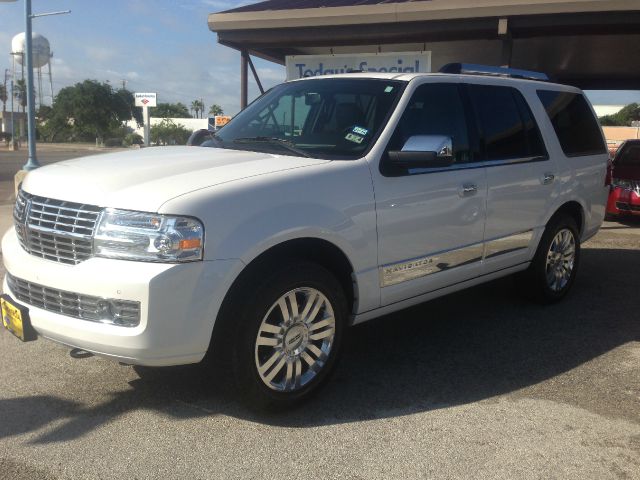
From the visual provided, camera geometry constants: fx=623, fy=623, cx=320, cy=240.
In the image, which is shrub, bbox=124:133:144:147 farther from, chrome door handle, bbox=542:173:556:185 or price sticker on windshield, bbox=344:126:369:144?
Answer: price sticker on windshield, bbox=344:126:369:144

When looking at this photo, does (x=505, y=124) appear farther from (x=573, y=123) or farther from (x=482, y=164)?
(x=573, y=123)

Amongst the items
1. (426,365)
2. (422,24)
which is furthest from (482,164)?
(422,24)

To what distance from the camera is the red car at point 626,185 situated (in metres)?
10.8

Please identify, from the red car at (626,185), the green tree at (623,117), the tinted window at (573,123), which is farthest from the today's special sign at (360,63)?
the green tree at (623,117)

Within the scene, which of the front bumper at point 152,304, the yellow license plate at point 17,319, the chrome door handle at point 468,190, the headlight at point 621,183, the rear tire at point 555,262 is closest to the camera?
the front bumper at point 152,304

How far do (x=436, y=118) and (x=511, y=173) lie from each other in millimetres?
892

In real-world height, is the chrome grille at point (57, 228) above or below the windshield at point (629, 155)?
below

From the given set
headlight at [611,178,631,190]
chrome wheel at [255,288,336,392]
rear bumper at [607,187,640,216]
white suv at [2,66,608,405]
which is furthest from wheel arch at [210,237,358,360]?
headlight at [611,178,631,190]

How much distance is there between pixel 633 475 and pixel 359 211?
1.95 metres

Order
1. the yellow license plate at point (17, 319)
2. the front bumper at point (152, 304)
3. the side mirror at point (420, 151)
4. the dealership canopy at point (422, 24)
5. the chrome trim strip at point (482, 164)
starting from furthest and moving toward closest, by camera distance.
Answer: the dealership canopy at point (422, 24) < the chrome trim strip at point (482, 164) < the side mirror at point (420, 151) < the yellow license plate at point (17, 319) < the front bumper at point (152, 304)

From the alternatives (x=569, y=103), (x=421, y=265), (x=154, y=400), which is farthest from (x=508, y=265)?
(x=154, y=400)

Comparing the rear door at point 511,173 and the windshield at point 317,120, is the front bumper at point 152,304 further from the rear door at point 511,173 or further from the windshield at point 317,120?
the rear door at point 511,173

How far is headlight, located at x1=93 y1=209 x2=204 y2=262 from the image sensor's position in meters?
2.97

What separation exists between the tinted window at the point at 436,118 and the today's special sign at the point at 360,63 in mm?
5988
